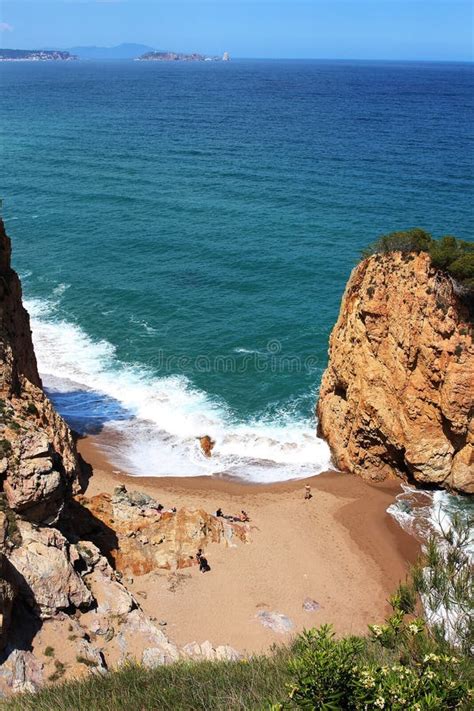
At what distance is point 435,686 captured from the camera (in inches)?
504

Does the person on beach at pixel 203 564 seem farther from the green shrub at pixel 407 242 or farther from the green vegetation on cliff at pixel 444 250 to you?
the green shrub at pixel 407 242

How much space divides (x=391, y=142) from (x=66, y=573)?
3667 inches

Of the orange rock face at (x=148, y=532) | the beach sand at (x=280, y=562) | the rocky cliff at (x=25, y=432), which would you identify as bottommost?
the beach sand at (x=280, y=562)

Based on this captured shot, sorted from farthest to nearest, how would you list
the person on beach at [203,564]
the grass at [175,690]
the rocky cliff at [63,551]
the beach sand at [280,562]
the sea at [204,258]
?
the sea at [204,258]
the person on beach at [203,564]
the beach sand at [280,562]
the rocky cliff at [63,551]
the grass at [175,690]

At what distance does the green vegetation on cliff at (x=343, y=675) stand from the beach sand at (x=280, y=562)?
6982 mm

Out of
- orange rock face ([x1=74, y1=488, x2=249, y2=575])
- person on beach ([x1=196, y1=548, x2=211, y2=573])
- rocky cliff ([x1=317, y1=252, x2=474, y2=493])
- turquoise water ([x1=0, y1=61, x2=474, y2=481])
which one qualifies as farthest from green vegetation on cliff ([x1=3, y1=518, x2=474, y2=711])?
turquoise water ([x1=0, y1=61, x2=474, y2=481])

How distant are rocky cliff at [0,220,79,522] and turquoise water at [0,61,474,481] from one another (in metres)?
7.15

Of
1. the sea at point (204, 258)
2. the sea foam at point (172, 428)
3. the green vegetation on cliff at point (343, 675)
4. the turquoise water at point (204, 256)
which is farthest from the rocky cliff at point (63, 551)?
the turquoise water at point (204, 256)

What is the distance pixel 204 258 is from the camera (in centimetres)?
5984

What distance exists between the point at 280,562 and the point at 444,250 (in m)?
16.4

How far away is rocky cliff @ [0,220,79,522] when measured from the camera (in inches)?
920

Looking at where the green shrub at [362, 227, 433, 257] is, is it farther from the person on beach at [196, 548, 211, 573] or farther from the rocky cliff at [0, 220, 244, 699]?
the person on beach at [196, 548, 211, 573]

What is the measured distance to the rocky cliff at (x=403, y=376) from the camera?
30.8 m

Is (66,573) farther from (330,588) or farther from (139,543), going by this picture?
(330,588)
